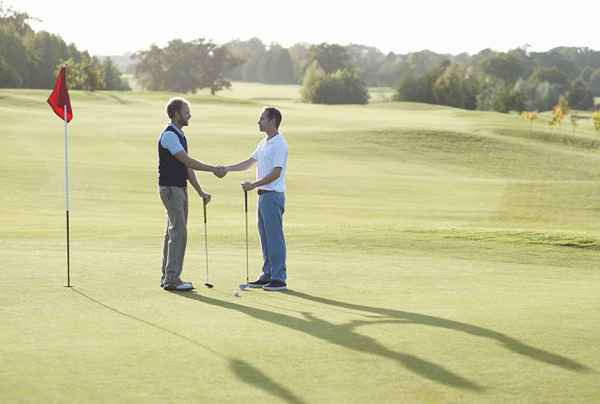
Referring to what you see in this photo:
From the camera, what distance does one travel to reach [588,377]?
7.33 meters

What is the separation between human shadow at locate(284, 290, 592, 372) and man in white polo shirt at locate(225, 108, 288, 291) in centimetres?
45

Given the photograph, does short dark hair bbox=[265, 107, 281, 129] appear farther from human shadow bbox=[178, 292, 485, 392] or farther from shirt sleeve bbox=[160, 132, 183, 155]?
human shadow bbox=[178, 292, 485, 392]

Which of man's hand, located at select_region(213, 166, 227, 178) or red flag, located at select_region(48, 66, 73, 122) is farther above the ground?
red flag, located at select_region(48, 66, 73, 122)

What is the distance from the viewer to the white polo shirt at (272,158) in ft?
39.0

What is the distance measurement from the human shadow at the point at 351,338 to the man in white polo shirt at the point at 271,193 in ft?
3.96

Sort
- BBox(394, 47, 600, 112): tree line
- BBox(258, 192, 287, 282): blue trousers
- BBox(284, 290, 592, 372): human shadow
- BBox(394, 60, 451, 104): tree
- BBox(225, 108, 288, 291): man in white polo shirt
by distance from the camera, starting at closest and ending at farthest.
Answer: BBox(284, 290, 592, 372): human shadow
BBox(225, 108, 288, 291): man in white polo shirt
BBox(258, 192, 287, 282): blue trousers
BBox(394, 47, 600, 112): tree line
BBox(394, 60, 451, 104): tree

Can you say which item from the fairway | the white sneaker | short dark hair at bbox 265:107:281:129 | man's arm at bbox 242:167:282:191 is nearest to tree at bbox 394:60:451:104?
the fairway

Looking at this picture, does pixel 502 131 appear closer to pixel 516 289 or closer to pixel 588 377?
pixel 516 289

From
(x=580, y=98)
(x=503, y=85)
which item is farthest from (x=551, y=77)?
(x=503, y=85)

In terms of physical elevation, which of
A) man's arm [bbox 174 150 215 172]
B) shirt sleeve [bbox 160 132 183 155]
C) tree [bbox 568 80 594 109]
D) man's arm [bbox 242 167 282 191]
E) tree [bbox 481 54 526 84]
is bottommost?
tree [bbox 568 80 594 109]

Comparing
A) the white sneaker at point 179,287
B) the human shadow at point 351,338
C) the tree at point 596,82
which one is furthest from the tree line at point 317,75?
the human shadow at point 351,338

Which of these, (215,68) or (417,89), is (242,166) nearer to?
(417,89)

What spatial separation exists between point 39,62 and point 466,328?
4414 inches

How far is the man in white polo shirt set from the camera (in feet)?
38.9
